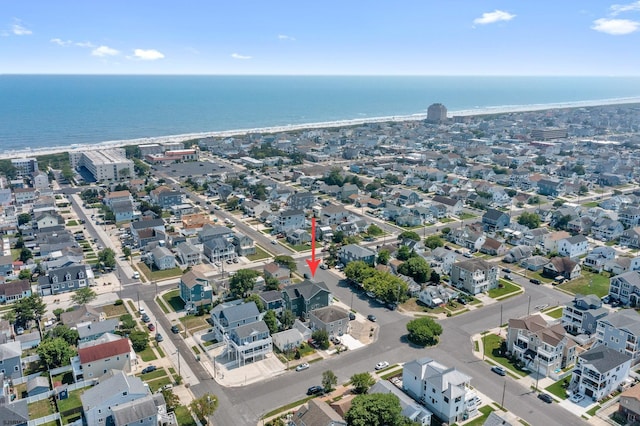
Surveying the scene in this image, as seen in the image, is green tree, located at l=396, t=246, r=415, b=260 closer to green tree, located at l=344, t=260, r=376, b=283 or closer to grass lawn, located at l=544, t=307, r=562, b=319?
green tree, located at l=344, t=260, r=376, b=283

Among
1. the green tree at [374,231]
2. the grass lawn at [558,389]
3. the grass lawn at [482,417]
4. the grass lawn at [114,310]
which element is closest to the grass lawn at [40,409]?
the grass lawn at [114,310]

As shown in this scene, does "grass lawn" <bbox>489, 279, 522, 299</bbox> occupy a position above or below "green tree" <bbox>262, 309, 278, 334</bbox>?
below

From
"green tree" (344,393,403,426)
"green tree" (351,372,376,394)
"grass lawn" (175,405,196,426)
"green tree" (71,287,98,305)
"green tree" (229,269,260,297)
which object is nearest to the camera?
"green tree" (344,393,403,426)

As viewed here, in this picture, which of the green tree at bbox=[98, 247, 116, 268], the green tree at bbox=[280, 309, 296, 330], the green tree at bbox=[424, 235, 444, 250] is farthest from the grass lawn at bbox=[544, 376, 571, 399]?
the green tree at bbox=[98, 247, 116, 268]

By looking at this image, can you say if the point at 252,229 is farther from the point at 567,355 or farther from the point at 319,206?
the point at 567,355

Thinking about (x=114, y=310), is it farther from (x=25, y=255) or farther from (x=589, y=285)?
(x=589, y=285)

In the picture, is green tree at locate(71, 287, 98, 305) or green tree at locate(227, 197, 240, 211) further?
green tree at locate(227, 197, 240, 211)

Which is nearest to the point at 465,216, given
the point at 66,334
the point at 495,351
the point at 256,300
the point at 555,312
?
Result: the point at 555,312
